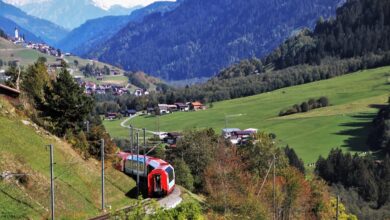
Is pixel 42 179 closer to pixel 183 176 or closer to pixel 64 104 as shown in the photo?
pixel 64 104

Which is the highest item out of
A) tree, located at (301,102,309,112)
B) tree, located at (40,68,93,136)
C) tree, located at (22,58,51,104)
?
tree, located at (22,58,51,104)

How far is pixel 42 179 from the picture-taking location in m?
35.8

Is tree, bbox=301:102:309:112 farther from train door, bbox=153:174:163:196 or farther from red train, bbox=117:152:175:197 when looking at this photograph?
train door, bbox=153:174:163:196

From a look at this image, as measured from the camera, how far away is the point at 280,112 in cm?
17375

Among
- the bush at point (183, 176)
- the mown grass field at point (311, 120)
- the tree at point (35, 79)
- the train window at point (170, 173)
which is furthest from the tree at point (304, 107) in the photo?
the train window at point (170, 173)

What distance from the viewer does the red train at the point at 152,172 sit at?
45156mm

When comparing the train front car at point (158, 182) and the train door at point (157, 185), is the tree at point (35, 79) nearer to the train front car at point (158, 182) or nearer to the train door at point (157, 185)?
the train front car at point (158, 182)

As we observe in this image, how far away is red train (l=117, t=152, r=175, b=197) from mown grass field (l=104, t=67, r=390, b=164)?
7581 cm

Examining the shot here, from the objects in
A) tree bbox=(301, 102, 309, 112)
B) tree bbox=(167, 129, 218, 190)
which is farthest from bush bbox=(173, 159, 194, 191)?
tree bbox=(301, 102, 309, 112)

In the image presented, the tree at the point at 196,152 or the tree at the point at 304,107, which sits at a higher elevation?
the tree at the point at 304,107

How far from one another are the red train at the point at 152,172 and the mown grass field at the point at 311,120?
7581cm

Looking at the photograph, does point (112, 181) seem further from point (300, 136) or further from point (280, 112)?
point (280, 112)

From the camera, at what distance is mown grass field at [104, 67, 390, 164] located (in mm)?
135562

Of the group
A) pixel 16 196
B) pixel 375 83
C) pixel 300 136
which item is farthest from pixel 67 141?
pixel 375 83
